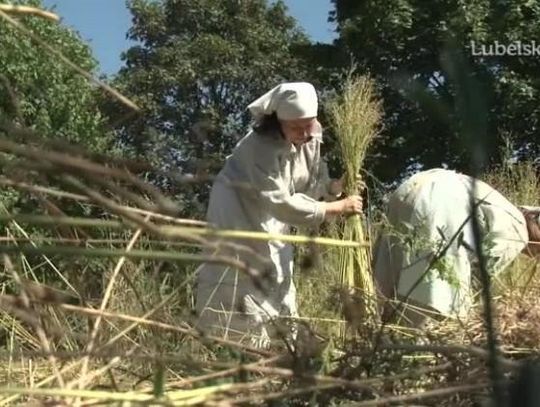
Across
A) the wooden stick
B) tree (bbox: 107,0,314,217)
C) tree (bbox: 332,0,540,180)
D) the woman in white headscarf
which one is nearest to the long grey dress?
the woman in white headscarf

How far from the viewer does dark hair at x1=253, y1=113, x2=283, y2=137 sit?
2.76 m

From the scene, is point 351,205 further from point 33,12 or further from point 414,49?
point 414,49

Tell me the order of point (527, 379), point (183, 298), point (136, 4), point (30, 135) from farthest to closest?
1. point (136, 4)
2. point (183, 298)
3. point (30, 135)
4. point (527, 379)

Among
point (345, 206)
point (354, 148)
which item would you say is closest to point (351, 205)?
point (345, 206)

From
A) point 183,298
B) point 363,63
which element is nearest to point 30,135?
point 183,298

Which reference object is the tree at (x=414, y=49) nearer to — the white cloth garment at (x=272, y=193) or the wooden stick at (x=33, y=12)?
the white cloth garment at (x=272, y=193)

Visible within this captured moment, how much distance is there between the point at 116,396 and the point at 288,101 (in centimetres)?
199

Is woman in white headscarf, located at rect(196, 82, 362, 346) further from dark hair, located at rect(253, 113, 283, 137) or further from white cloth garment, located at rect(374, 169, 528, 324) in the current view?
white cloth garment, located at rect(374, 169, 528, 324)

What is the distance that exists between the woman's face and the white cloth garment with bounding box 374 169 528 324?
10.8 inches

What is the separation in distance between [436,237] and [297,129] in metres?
0.51

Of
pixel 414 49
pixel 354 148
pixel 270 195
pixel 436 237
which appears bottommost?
pixel 436 237

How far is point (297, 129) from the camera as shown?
272 cm

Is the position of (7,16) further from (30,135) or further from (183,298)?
(183,298)

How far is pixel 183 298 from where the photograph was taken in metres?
1.91
